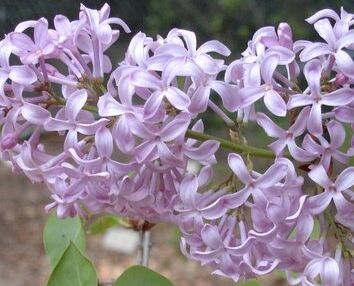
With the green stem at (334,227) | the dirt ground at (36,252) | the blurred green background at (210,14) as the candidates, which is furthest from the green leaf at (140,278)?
the dirt ground at (36,252)

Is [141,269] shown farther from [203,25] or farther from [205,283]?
[205,283]

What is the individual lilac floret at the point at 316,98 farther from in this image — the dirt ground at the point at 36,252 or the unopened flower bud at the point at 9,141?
the dirt ground at the point at 36,252

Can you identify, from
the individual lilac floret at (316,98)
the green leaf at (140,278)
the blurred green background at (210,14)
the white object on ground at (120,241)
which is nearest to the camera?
the individual lilac floret at (316,98)

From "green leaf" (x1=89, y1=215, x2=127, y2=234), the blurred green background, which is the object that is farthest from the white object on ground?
"green leaf" (x1=89, y1=215, x2=127, y2=234)

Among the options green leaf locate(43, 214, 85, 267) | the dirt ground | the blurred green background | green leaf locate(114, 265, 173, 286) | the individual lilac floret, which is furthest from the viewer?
the dirt ground

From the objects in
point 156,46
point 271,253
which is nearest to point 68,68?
point 156,46

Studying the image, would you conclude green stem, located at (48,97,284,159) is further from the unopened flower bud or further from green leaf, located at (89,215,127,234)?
green leaf, located at (89,215,127,234)

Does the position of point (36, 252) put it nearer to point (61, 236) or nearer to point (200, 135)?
point (61, 236)
